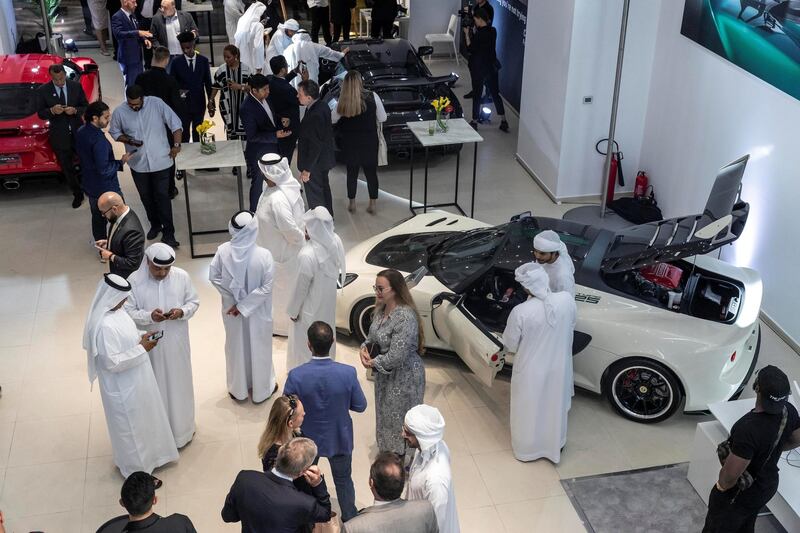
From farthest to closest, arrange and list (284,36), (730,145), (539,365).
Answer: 1. (284,36)
2. (730,145)
3. (539,365)

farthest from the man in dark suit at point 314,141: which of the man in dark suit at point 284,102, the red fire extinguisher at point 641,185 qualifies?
the red fire extinguisher at point 641,185

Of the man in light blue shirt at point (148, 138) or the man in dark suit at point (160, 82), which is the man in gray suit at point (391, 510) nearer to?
the man in light blue shirt at point (148, 138)

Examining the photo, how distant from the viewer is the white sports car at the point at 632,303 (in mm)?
6594

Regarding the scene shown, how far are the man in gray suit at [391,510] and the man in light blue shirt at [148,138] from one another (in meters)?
5.80

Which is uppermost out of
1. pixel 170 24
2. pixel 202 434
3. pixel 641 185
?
pixel 170 24

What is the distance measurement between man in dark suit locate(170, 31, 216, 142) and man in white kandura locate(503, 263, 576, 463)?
5.99 m

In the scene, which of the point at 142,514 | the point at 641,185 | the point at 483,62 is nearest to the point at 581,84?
the point at 641,185

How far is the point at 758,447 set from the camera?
4.84m

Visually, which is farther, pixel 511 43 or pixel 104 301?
pixel 511 43

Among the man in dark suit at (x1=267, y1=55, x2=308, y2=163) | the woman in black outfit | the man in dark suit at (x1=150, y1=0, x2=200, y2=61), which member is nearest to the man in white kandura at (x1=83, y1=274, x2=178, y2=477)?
the man in dark suit at (x1=267, y1=55, x2=308, y2=163)

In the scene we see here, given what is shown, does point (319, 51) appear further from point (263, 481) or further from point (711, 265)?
point (263, 481)

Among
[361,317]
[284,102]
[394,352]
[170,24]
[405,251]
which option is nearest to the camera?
[394,352]

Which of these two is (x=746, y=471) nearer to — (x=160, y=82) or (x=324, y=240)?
(x=324, y=240)

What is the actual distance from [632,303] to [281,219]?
9.55ft
